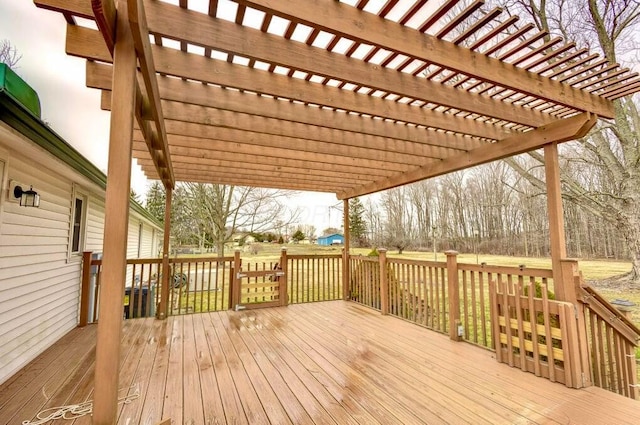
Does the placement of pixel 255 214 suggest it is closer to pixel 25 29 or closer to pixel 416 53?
pixel 25 29

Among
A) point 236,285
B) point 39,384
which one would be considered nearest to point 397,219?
point 236,285

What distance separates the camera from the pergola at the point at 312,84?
151 centimetres

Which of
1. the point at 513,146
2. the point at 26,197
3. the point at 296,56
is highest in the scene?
the point at 296,56

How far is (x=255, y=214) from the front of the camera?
12211 millimetres

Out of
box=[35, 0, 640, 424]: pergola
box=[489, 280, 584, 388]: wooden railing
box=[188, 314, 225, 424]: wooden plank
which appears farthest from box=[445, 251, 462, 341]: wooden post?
box=[188, 314, 225, 424]: wooden plank

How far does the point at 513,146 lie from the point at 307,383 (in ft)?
11.9

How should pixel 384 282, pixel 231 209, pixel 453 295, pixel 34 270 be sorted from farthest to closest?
pixel 231 209 < pixel 384 282 < pixel 453 295 < pixel 34 270

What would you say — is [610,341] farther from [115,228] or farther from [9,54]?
[9,54]

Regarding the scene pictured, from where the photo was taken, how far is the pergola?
1.51 metres

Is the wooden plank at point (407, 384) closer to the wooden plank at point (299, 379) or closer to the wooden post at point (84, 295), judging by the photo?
the wooden plank at point (299, 379)

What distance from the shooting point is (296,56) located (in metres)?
2.16

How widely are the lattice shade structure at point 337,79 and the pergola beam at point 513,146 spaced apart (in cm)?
1

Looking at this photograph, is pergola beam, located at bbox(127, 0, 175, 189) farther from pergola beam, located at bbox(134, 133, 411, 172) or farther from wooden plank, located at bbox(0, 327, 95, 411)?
wooden plank, located at bbox(0, 327, 95, 411)

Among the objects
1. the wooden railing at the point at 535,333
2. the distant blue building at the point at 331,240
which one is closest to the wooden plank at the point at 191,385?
the wooden railing at the point at 535,333
